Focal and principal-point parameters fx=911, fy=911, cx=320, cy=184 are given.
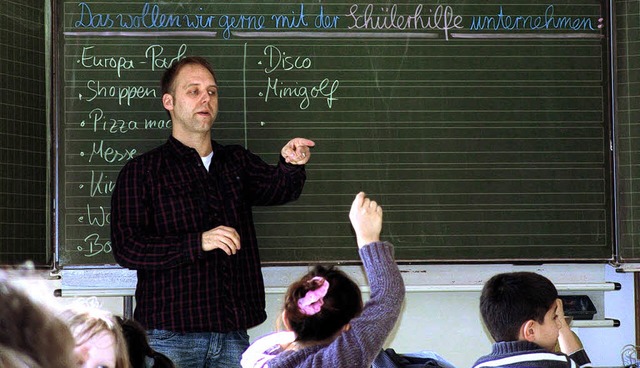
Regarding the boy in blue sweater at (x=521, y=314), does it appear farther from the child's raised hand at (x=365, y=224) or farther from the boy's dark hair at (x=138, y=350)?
the boy's dark hair at (x=138, y=350)

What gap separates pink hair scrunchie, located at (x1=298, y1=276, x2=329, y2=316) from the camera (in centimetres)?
207

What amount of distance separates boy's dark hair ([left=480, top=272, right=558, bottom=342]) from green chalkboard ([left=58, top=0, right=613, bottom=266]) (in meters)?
1.03

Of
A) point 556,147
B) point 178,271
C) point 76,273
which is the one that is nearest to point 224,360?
point 178,271

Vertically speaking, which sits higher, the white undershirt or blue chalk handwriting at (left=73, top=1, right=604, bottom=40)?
blue chalk handwriting at (left=73, top=1, right=604, bottom=40)

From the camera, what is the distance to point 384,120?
373cm

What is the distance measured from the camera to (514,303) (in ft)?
8.55

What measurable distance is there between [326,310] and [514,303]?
0.74 m

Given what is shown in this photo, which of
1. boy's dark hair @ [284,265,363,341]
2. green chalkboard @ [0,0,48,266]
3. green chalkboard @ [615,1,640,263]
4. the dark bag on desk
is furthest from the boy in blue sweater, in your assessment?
green chalkboard @ [0,0,48,266]

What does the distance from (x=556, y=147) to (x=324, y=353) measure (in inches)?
80.5

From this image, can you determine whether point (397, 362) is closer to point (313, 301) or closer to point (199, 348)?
point (199, 348)

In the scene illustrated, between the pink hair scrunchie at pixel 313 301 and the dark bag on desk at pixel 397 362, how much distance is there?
0.83 m

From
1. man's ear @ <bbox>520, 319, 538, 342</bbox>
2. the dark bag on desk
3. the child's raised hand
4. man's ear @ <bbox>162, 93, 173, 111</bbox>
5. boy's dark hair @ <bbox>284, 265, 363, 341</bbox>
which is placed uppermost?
man's ear @ <bbox>162, 93, 173, 111</bbox>

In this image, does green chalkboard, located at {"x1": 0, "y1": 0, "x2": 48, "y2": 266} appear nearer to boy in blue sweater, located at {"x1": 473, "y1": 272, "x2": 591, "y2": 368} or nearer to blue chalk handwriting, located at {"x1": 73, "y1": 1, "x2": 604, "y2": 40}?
blue chalk handwriting, located at {"x1": 73, "y1": 1, "x2": 604, "y2": 40}

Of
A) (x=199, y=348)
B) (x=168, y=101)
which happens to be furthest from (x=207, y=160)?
(x=199, y=348)
